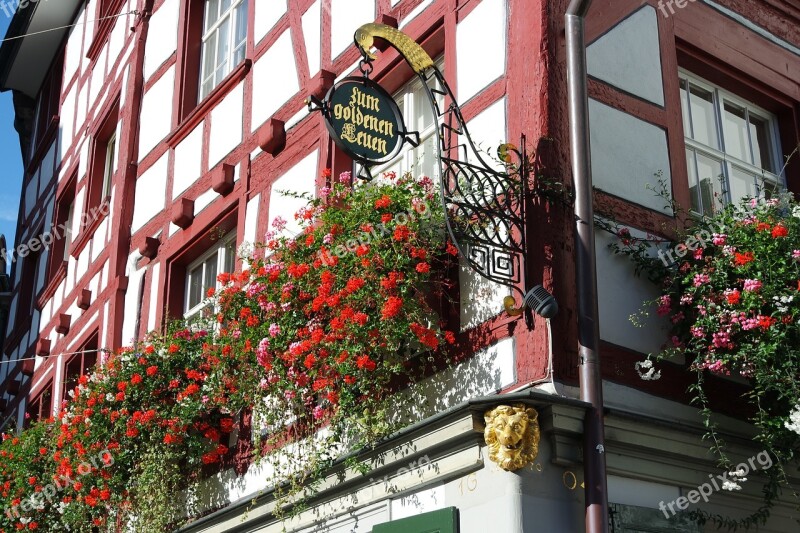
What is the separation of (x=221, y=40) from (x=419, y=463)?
597 centimetres

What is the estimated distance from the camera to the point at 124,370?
912cm

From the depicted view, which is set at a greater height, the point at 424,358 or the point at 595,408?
the point at 424,358

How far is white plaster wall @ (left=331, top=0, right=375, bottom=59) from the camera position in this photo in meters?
8.59

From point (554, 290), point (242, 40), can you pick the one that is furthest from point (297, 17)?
point (554, 290)

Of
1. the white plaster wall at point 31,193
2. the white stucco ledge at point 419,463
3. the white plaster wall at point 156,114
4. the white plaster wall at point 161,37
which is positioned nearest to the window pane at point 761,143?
the white stucco ledge at point 419,463

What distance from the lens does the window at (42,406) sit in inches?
543

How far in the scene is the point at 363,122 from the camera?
6805 millimetres

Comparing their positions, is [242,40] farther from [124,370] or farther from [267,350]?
[267,350]

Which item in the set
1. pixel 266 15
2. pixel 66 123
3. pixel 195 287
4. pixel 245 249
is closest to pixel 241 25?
pixel 266 15

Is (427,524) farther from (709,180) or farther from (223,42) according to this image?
(223,42)

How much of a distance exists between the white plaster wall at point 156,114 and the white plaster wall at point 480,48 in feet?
15.7

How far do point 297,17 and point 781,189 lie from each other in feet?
13.1

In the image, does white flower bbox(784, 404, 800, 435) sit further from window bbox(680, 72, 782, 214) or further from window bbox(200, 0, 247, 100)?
window bbox(200, 0, 247, 100)

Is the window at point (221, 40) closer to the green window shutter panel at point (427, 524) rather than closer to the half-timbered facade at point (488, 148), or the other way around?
the half-timbered facade at point (488, 148)
